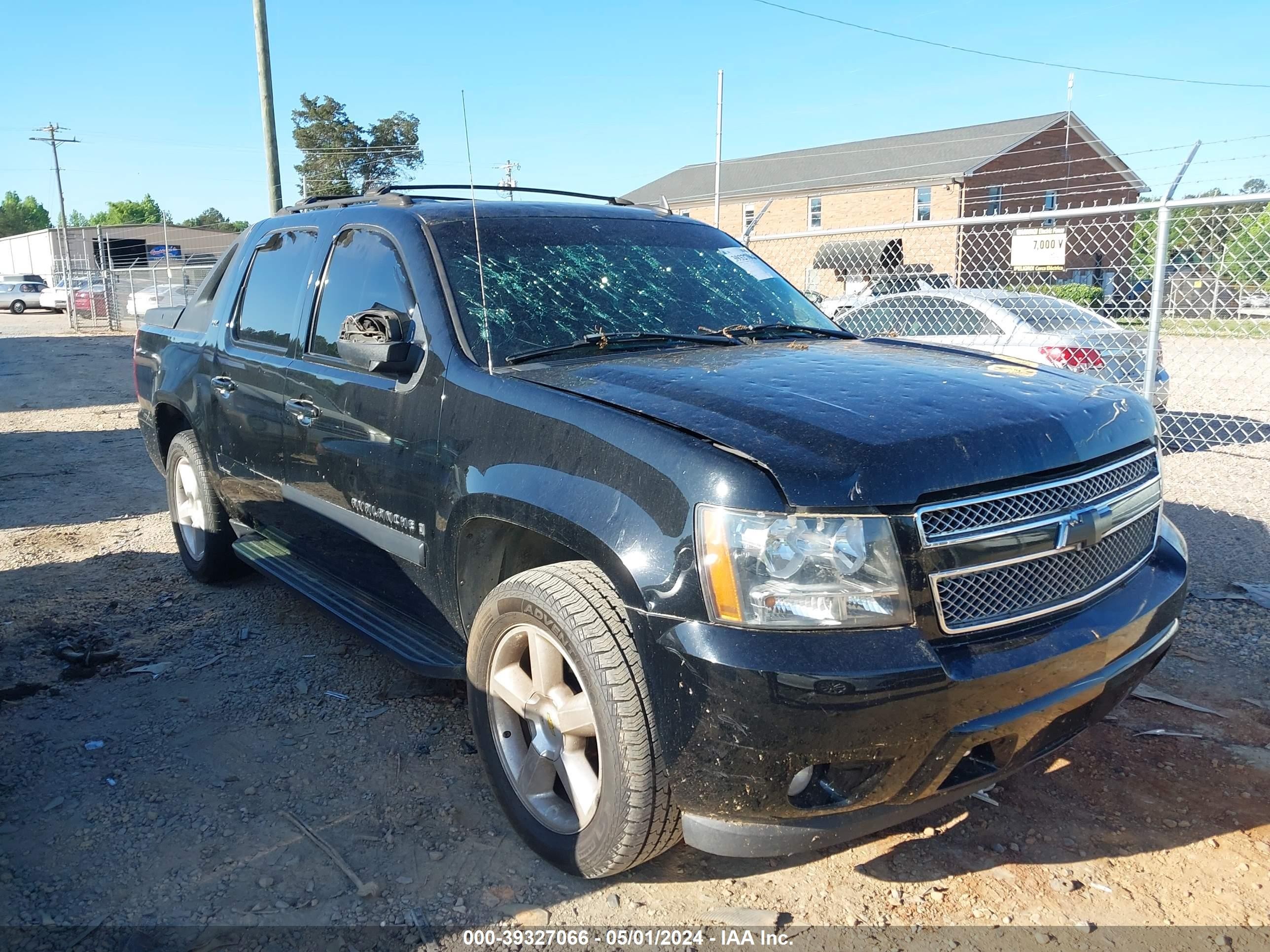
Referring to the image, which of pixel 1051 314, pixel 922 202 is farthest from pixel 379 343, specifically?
pixel 922 202

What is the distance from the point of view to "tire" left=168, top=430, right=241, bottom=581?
5.04m

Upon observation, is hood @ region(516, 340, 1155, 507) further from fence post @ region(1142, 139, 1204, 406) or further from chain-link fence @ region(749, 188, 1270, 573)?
fence post @ region(1142, 139, 1204, 406)

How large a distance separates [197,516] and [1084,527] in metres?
4.46

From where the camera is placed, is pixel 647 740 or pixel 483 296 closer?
pixel 647 740

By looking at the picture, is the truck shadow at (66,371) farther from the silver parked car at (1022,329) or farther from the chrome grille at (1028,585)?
the chrome grille at (1028,585)

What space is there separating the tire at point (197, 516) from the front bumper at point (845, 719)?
354 cm

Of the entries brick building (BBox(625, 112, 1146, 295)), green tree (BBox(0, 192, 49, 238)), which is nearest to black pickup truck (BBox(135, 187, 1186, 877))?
brick building (BBox(625, 112, 1146, 295))

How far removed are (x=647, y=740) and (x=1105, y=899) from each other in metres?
1.37

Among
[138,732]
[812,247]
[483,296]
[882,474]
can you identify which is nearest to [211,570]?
[138,732]

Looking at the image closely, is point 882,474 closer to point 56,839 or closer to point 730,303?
point 730,303

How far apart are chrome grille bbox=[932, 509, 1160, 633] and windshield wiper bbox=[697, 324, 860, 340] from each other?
56.8 inches

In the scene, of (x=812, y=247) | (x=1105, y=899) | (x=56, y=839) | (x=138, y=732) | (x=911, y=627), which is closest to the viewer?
(x=911, y=627)

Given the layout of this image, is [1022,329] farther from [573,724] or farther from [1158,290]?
[573,724]

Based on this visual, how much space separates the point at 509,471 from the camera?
2752mm
